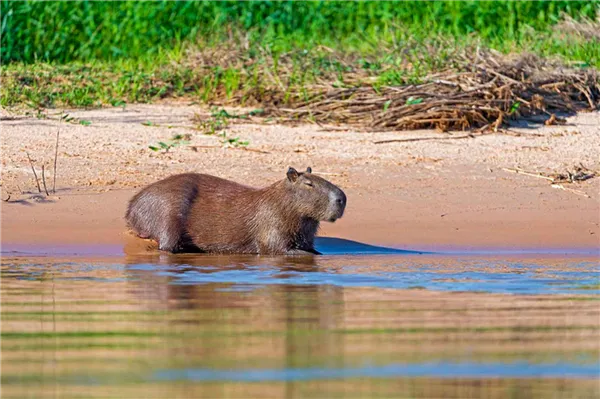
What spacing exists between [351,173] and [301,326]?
4309 mm

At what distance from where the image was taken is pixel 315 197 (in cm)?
834

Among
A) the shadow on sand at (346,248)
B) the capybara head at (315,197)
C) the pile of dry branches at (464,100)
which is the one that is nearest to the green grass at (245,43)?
the pile of dry branches at (464,100)

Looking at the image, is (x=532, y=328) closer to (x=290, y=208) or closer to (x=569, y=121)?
(x=290, y=208)

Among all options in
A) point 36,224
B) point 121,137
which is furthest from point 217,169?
point 36,224

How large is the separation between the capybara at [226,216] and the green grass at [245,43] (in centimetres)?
300

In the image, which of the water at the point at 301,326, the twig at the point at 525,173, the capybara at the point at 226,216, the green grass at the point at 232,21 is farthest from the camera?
the green grass at the point at 232,21

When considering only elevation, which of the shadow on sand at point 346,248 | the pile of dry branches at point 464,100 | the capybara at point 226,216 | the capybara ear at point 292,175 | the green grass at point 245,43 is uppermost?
the green grass at point 245,43

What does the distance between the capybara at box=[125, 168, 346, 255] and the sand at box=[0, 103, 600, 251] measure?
0.26 meters

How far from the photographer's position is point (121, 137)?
410 inches

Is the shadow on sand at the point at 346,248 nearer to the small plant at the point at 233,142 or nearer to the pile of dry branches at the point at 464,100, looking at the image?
the small plant at the point at 233,142

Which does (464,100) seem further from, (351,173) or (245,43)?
(245,43)

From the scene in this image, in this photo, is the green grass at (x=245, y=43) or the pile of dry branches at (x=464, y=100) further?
the green grass at (x=245, y=43)

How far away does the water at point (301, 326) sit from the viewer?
14.0 ft

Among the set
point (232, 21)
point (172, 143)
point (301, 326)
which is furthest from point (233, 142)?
point (301, 326)
